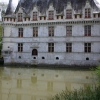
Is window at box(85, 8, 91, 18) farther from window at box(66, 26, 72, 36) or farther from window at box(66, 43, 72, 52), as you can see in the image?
window at box(66, 43, 72, 52)

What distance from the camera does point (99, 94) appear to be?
27.6 ft

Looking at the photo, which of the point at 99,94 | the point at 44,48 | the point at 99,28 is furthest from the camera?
the point at 44,48

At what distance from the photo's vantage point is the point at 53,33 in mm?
29562

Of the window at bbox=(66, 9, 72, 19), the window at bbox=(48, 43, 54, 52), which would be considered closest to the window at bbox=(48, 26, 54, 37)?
the window at bbox=(48, 43, 54, 52)

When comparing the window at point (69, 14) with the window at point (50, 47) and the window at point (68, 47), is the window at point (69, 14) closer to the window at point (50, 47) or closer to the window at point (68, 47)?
the window at point (68, 47)

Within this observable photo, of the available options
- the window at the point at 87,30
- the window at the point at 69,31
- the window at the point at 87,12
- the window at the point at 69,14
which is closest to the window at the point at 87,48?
the window at the point at 87,30

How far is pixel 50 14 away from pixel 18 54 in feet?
25.1

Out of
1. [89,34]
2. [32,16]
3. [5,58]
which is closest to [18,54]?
[5,58]

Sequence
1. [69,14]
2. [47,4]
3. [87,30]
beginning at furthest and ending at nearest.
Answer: [47,4] → [69,14] → [87,30]

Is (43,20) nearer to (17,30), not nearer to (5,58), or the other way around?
(17,30)

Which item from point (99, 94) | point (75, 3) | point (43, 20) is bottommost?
point (99, 94)

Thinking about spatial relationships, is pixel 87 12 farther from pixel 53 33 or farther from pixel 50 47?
pixel 50 47

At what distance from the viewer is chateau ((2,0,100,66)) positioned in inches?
1105

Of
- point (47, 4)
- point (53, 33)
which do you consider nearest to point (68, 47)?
point (53, 33)
